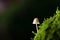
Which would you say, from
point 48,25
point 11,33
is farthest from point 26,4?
point 48,25

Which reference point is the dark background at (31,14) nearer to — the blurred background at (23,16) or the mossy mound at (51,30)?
the blurred background at (23,16)

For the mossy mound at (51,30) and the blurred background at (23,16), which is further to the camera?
the blurred background at (23,16)

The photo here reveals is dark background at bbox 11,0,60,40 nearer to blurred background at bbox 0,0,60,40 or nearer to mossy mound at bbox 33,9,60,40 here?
blurred background at bbox 0,0,60,40

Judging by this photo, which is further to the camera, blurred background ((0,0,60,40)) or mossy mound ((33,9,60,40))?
blurred background ((0,0,60,40))

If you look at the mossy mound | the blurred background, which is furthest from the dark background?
the mossy mound

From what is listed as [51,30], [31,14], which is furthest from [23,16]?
[51,30]

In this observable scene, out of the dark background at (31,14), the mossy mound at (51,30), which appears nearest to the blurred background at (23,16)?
the dark background at (31,14)

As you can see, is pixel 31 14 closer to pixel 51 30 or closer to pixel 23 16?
pixel 23 16

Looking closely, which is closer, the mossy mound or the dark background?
the mossy mound
